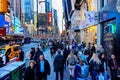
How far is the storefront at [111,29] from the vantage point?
2151cm

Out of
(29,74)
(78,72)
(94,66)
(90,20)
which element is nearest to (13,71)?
(29,74)

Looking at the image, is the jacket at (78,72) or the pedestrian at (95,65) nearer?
the jacket at (78,72)

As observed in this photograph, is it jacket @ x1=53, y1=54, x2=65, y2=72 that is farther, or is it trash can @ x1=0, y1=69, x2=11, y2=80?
jacket @ x1=53, y1=54, x2=65, y2=72

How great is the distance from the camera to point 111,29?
2438cm

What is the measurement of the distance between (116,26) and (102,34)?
23.2ft

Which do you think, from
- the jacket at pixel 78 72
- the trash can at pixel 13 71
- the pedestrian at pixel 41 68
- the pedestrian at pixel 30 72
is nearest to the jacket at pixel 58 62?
the pedestrian at pixel 41 68

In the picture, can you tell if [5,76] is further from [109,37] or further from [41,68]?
[109,37]

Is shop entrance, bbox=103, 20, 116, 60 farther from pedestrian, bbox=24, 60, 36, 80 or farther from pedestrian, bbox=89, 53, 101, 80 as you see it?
pedestrian, bbox=24, 60, 36, 80

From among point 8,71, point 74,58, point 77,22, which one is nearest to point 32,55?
point 74,58

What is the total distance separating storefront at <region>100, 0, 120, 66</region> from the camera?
21.5 metres

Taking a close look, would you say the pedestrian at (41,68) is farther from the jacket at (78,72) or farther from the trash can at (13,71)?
the jacket at (78,72)

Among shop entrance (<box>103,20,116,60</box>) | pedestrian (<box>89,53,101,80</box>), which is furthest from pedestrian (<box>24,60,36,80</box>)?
shop entrance (<box>103,20,116,60</box>)

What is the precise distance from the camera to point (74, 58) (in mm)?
16109

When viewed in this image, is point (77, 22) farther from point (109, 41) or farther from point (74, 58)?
point (74, 58)
